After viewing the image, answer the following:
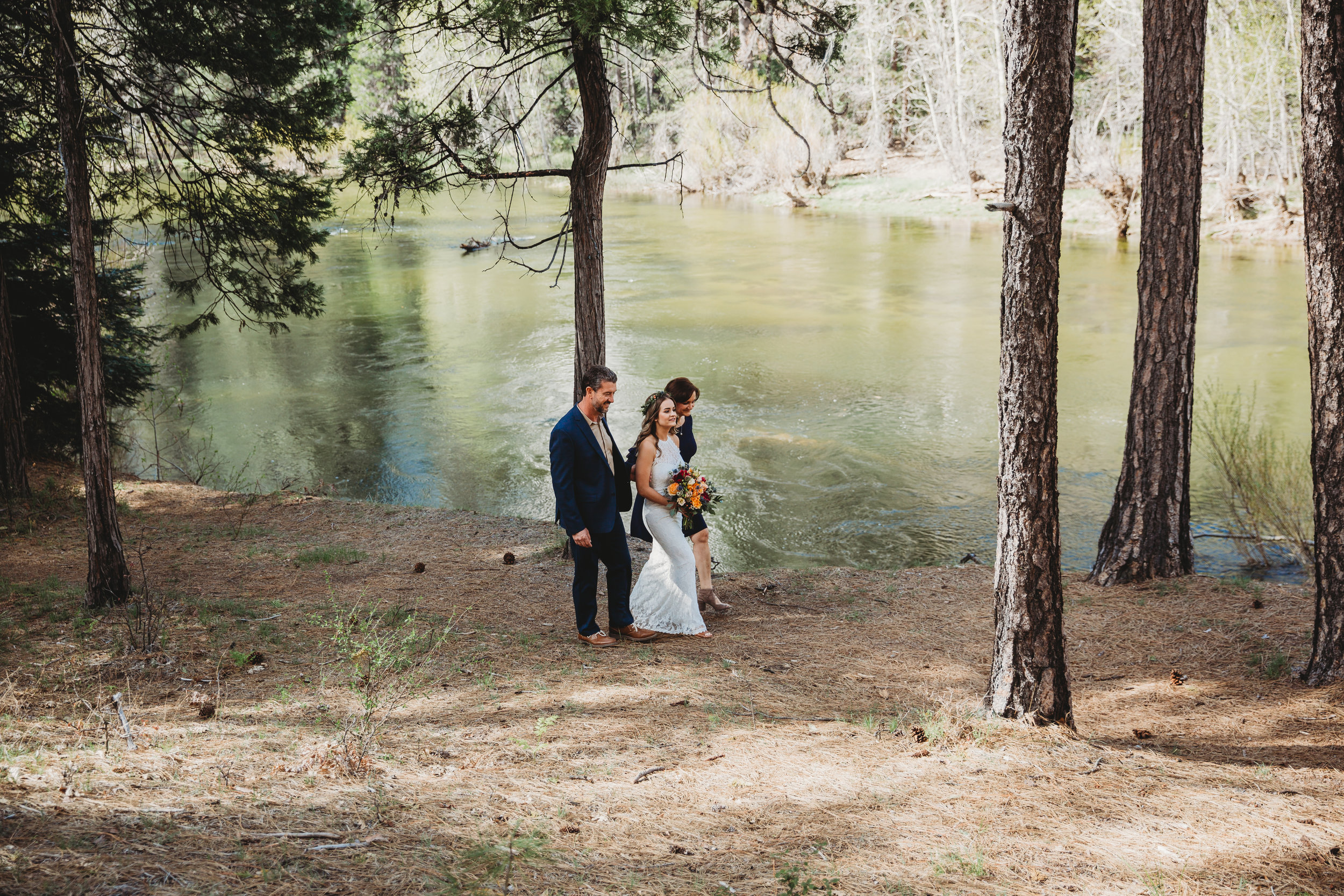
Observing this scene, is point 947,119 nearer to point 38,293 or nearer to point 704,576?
point 38,293

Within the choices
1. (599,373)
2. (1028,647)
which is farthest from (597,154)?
(1028,647)

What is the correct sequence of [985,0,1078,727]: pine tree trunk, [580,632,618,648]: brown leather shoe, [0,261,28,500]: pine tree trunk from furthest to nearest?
[0,261,28,500]: pine tree trunk
[580,632,618,648]: brown leather shoe
[985,0,1078,727]: pine tree trunk

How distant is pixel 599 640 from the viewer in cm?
689

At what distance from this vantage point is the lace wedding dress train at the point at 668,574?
7.15 metres

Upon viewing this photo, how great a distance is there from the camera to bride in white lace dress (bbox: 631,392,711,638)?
7.07 m

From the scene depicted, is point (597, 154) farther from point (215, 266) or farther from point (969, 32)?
point (969, 32)

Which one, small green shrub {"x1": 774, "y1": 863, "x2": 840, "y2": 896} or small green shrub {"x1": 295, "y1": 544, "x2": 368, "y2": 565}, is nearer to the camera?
small green shrub {"x1": 774, "y1": 863, "x2": 840, "y2": 896}

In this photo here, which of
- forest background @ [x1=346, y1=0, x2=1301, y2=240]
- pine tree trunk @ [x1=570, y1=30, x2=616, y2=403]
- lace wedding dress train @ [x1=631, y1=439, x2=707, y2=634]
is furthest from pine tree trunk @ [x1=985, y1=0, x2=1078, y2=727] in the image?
forest background @ [x1=346, y1=0, x2=1301, y2=240]

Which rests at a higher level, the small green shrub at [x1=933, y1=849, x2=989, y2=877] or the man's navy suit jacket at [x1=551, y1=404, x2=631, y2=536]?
the man's navy suit jacket at [x1=551, y1=404, x2=631, y2=536]

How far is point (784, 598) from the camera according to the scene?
8.55 m

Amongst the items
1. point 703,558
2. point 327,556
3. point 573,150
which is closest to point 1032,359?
point 703,558

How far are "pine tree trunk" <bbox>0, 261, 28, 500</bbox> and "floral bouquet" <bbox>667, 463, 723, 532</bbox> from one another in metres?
7.41

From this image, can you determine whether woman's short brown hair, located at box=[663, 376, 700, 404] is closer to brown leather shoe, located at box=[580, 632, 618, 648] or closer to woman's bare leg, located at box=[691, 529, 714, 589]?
woman's bare leg, located at box=[691, 529, 714, 589]

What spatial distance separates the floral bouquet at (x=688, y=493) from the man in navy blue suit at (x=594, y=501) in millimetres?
310
